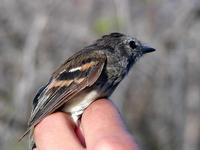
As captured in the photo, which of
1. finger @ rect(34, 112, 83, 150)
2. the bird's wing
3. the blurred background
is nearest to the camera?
finger @ rect(34, 112, 83, 150)

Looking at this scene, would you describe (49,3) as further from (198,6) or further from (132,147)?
(132,147)

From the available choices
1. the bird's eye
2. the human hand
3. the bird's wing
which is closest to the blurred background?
the bird's eye

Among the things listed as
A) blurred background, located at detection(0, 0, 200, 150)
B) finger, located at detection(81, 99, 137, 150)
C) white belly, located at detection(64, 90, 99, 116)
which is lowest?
blurred background, located at detection(0, 0, 200, 150)

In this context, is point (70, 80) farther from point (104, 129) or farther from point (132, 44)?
point (104, 129)

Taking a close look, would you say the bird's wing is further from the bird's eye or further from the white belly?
the bird's eye

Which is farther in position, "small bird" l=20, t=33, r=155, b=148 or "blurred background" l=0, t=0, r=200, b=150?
"blurred background" l=0, t=0, r=200, b=150

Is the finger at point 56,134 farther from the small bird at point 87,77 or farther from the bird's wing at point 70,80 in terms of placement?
the bird's wing at point 70,80
